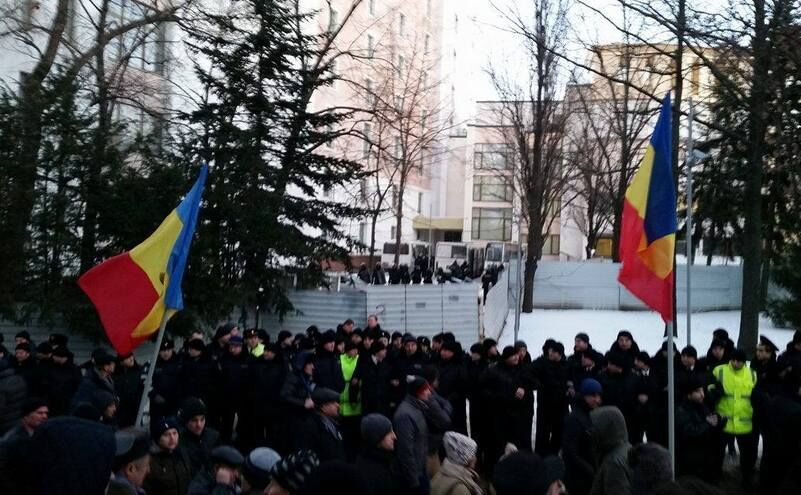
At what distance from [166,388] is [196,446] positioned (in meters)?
4.13

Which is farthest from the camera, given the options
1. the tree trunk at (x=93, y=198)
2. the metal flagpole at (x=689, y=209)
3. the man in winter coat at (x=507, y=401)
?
the tree trunk at (x=93, y=198)

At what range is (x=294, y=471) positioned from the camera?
4.21 m

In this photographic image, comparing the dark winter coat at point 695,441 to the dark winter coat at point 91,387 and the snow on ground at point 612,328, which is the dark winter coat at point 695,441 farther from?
the snow on ground at point 612,328

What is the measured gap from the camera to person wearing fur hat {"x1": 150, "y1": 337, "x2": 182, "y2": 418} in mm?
10086

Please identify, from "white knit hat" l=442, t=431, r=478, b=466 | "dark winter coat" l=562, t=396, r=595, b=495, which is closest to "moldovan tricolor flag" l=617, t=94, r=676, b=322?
"dark winter coat" l=562, t=396, r=595, b=495

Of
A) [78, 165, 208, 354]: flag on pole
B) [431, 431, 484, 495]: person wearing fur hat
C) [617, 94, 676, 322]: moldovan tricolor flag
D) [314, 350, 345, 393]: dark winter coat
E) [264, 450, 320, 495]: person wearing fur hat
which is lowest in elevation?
[314, 350, 345, 393]: dark winter coat

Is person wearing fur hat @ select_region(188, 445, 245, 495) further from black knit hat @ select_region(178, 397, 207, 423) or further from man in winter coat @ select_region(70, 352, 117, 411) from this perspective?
man in winter coat @ select_region(70, 352, 117, 411)

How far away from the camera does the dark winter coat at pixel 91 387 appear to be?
8.00 metres

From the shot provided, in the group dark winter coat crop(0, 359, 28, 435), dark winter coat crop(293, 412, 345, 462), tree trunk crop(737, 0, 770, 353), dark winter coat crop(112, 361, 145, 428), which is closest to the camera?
dark winter coat crop(293, 412, 345, 462)

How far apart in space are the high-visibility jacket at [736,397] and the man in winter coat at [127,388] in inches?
285

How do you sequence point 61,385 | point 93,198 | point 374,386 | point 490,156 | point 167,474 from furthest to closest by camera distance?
point 490,156, point 93,198, point 374,386, point 61,385, point 167,474

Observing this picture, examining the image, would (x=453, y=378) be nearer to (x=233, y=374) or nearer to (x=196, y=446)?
(x=233, y=374)

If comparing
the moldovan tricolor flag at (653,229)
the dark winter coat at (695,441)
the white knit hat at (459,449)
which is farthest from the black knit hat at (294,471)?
the dark winter coat at (695,441)

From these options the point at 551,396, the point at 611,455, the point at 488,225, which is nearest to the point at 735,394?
the point at 551,396
